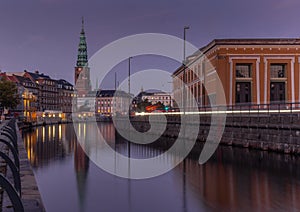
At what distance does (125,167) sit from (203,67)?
190ft

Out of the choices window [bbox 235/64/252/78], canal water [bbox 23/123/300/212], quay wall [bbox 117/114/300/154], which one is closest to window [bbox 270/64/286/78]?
window [bbox 235/64/252/78]

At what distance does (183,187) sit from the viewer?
50.6ft

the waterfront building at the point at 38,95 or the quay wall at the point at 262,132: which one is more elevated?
the waterfront building at the point at 38,95

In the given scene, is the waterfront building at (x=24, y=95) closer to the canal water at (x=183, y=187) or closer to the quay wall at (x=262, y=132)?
the quay wall at (x=262, y=132)

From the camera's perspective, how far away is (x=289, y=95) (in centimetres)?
6431

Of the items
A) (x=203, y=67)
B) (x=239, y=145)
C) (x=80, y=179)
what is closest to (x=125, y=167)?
(x=80, y=179)

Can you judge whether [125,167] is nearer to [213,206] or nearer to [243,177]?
[243,177]

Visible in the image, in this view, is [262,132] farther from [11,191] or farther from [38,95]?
[38,95]

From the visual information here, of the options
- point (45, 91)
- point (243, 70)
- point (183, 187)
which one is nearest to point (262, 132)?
point (183, 187)

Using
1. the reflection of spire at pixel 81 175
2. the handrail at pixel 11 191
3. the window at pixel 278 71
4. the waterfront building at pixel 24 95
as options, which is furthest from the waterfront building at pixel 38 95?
the handrail at pixel 11 191

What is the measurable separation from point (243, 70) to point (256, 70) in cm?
246

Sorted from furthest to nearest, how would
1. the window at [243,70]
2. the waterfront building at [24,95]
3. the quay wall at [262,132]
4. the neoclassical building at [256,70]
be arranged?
the waterfront building at [24,95] < the window at [243,70] < the neoclassical building at [256,70] < the quay wall at [262,132]

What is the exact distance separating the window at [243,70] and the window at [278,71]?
3.99 meters

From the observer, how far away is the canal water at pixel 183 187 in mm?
12094
